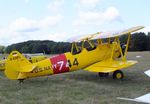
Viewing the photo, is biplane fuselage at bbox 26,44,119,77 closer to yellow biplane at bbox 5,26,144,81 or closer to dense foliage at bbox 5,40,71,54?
yellow biplane at bbox 5,26,144,81

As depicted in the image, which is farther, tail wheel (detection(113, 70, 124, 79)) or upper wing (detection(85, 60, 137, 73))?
tail wheel (detection(113, 70, 124, 79))

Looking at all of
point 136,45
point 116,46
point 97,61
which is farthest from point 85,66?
point 136,45

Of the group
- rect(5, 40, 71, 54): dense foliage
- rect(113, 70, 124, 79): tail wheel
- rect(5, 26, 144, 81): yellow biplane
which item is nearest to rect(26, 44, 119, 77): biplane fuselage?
rect(5, 26, 144, 81): yellow biplane

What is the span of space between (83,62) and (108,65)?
3.25ft

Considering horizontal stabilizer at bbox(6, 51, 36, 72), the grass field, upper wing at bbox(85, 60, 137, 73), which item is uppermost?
horizontal stabilizer at bbox(6, 51, 36, 72)

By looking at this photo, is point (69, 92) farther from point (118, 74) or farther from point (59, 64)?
point (118, 74)

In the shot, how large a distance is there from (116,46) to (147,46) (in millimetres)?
35234

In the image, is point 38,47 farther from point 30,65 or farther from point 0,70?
point 30,65

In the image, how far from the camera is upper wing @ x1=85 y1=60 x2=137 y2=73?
10445 mm

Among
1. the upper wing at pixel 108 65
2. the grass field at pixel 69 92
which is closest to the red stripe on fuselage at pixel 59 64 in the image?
the grass field at pixel 69 92

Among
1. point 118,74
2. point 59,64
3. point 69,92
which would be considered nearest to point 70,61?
point 59,64

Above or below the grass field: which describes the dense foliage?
→ above

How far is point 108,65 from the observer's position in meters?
11.0

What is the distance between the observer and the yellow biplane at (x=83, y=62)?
10141 mm
